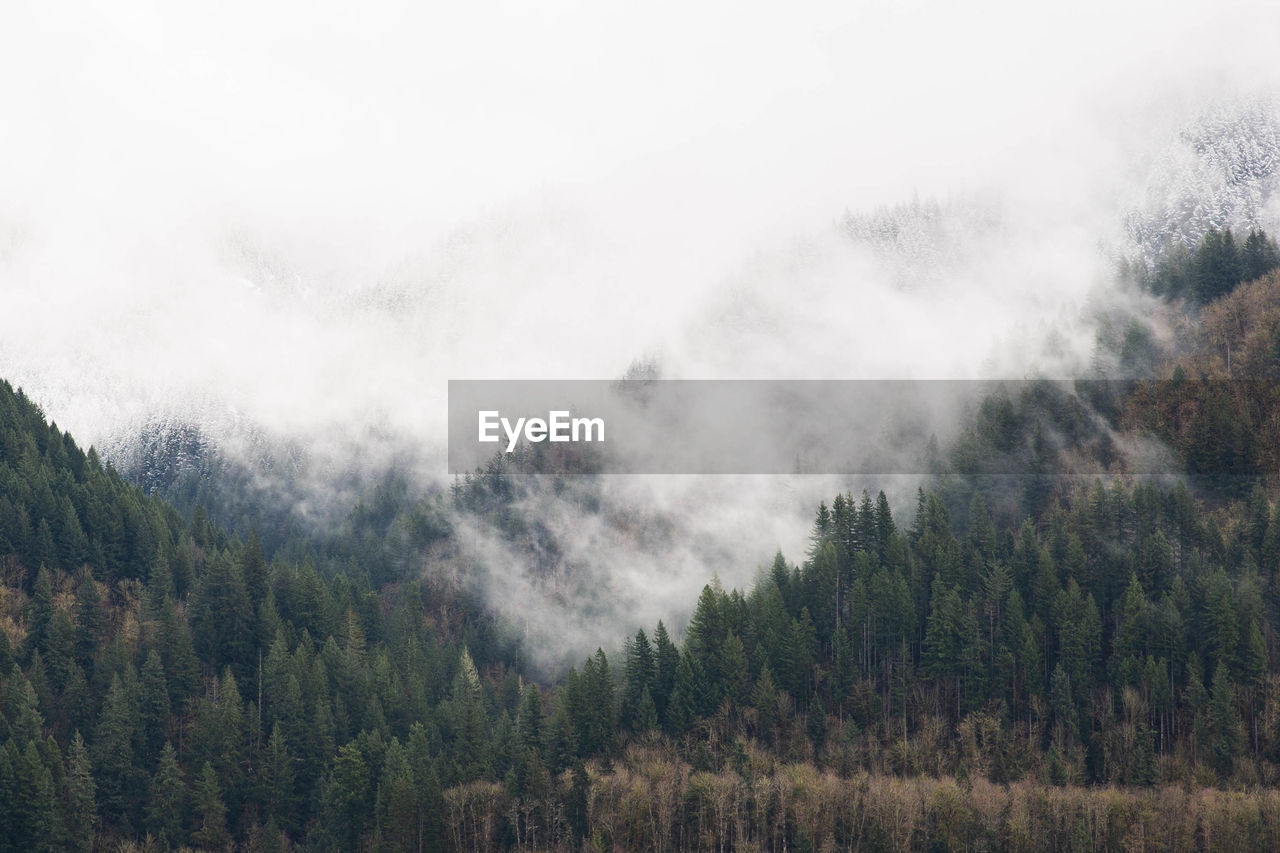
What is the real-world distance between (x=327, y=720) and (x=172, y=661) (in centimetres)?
2242

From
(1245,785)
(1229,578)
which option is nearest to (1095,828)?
(1245,785)

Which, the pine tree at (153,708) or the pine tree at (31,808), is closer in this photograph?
the pine tree at (31,808)

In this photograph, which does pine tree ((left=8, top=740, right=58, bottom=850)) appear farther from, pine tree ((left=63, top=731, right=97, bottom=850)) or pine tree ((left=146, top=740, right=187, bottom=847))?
pine tree ((left=146, top=740, right=187, bottom=847))

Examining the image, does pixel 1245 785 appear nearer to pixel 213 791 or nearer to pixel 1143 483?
pixel 1143 483

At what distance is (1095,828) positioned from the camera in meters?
128

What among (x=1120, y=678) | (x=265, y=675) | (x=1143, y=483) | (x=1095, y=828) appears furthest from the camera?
(x=1143, y=483)

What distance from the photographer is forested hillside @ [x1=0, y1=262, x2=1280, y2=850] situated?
134625 mm

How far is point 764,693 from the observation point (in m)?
156

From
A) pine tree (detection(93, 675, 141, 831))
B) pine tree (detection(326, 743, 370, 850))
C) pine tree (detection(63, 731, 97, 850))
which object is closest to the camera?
pine tree (detection(63, 731, 97, 850))

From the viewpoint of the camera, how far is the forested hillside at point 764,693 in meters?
135

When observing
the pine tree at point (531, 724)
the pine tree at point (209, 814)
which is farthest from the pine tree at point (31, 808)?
the pine tree at point (531, 724)

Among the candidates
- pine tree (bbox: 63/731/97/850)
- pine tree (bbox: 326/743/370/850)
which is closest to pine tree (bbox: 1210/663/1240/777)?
pine tree (bbox: 326/743/370/850)

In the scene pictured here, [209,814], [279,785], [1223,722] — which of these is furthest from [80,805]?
[1223,722]

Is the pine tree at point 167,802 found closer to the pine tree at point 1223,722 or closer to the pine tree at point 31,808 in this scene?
the pine tree at point 31,808
